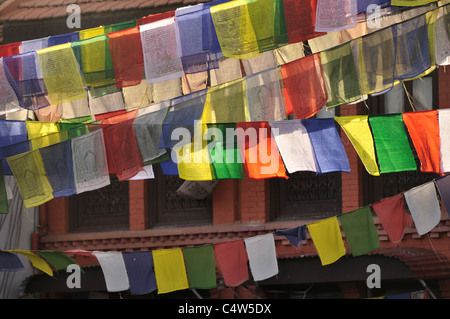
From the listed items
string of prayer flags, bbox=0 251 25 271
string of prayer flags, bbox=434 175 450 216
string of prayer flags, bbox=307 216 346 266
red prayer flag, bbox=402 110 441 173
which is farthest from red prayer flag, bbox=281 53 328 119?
string of prayer flags, bbox=0 251 25 271

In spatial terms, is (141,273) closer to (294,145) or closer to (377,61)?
(294,145)

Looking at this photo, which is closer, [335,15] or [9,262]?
[335,15]

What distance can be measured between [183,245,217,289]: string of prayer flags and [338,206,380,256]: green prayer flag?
195 cm

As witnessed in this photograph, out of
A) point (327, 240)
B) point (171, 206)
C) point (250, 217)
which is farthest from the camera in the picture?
point (171, 206)

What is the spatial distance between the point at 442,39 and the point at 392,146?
137 cm

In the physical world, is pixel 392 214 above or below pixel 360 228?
above

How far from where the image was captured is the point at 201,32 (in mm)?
13805

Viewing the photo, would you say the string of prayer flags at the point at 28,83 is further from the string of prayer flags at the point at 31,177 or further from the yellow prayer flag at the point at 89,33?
the yellow prayer flag at the point at 89,33

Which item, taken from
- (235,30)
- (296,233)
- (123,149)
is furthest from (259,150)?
(123,149)

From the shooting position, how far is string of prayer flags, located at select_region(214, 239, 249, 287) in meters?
14.4

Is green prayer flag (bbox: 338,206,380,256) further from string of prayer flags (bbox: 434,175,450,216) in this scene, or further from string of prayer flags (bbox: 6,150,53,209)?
string of prayer flags (bbox: 6,150,53,209)

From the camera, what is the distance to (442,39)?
1265 centimetres

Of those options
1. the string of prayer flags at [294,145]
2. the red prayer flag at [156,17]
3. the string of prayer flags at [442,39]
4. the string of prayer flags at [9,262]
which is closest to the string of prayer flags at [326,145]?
the string of prayer flags at [294,145]

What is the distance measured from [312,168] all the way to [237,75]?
2.22m
